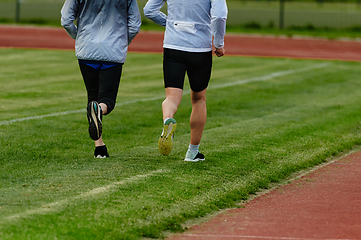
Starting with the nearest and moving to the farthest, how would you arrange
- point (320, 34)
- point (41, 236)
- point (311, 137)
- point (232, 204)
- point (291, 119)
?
point (41, 236) < point (232, 204) < point (311, 137) < point (291, 119) < point (320, 34)

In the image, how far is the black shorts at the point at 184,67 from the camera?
5848mm

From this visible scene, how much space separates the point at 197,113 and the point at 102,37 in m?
1.22

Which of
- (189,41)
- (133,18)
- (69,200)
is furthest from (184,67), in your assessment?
(69,200)

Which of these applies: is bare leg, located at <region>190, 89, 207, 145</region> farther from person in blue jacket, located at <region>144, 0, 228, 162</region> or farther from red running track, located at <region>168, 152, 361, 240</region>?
red running track, located at <region>168, 152, 361, 240</region>

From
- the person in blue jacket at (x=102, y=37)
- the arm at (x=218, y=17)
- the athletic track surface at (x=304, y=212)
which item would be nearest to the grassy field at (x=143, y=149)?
the athletic track surface at (x=304, y=212)

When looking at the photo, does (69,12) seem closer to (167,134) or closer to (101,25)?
(101,25)

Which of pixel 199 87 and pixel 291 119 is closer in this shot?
pixel 199 87

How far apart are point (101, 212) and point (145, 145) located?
2659 mm

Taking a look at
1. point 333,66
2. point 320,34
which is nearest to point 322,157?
point 333,66

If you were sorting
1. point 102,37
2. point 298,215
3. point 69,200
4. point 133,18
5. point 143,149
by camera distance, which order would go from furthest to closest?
point 143,149 < point 133,18 < point 102,37 < point 298,215 < point 69,200

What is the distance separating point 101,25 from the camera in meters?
6.07

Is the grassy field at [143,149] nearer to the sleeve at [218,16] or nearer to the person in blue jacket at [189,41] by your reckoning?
the person in blue jacket at [189,41]

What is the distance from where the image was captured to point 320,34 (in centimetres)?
2875

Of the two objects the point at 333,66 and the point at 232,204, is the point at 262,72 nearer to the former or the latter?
the point at 333,66
